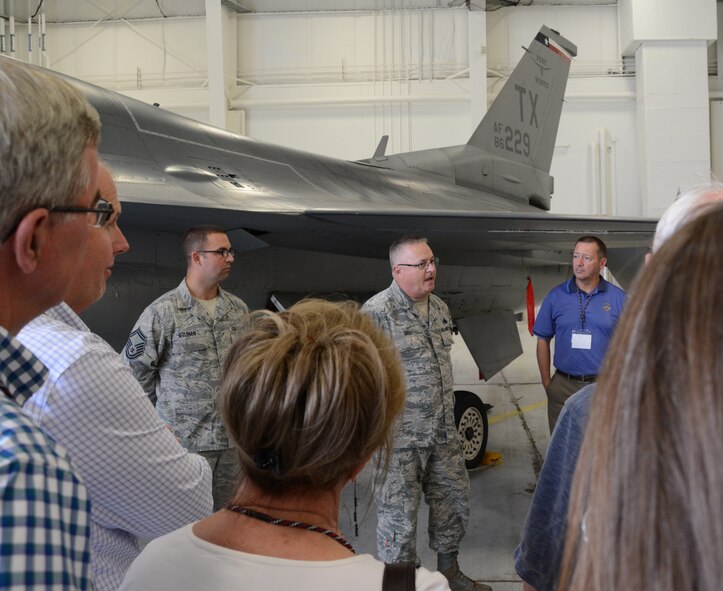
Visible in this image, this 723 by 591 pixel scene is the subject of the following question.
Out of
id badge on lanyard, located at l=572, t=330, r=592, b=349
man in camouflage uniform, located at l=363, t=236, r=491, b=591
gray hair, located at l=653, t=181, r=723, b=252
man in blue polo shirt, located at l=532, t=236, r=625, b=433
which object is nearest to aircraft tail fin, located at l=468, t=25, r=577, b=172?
man in blue polo shirt, located at l=532, t=236, r=625, b=433

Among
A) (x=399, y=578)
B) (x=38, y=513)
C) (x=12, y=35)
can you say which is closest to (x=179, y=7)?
(x=12, y=35)

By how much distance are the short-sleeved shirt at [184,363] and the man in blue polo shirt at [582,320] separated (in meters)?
2.13

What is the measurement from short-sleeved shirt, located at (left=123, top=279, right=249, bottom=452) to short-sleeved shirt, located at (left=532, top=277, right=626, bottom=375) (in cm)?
212

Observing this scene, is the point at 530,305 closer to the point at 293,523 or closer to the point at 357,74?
the point at 293,523

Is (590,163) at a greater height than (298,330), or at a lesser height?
greater

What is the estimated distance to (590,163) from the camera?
1511 cm

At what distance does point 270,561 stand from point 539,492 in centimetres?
73

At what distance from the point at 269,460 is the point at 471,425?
15.7ft

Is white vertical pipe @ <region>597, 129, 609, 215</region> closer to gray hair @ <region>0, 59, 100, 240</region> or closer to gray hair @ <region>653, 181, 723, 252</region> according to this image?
gray hair @ <region>653, 181, 723, 252</region>

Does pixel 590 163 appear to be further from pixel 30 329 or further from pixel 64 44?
pixel 30 329

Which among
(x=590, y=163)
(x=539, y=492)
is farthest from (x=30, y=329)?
(x=590, y=163)

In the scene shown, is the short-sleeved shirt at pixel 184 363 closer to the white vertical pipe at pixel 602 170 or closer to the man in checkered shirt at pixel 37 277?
the man in checkered shirt at pixel 37 277

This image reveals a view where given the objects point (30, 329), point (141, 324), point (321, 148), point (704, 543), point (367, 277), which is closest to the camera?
point (704, 543)

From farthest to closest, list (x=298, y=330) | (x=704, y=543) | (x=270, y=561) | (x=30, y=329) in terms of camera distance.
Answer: (x=30, y=329)
(x=298, y=330)
(x=270, y=561)
(x=704, y=543)
